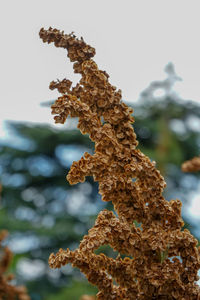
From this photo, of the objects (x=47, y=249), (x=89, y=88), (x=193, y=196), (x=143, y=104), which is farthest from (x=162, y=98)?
(x=89, y=88)

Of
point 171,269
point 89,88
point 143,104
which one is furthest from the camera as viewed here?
point 143,104

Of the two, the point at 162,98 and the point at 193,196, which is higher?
the point at 162,98

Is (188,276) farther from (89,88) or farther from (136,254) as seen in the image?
(89,88)

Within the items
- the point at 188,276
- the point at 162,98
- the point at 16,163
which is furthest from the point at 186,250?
the point at 16,163

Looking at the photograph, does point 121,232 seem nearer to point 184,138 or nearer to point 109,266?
point 109,266

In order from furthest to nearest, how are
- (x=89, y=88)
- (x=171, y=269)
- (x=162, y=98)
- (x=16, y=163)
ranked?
1. (x=16, y=163)
2. (x=162, y=98)
3. (x=89, y=88)
4. (x=171, y=269)

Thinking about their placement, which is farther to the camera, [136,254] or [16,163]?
[16,163]

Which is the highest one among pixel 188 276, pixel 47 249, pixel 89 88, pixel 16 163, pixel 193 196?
pixel 16 163
